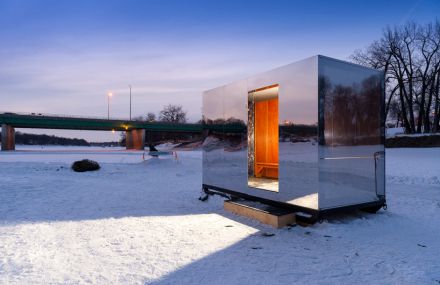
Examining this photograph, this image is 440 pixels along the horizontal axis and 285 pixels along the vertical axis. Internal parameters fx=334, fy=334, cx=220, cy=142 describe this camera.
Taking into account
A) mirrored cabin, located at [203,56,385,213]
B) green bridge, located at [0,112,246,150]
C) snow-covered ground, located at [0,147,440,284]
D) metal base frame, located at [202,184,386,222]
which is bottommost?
snow-covered ground, located at [0,147,440,284]

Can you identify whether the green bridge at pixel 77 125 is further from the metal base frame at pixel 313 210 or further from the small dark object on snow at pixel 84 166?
the metal base frame at pixel 313 210

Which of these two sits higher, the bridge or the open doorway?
the bridge

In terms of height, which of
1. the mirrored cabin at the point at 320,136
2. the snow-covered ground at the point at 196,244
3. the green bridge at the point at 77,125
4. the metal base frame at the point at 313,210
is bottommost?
the snow-covered ground at the point at 196,244

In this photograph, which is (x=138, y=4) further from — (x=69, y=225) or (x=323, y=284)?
(x=323, y=284)

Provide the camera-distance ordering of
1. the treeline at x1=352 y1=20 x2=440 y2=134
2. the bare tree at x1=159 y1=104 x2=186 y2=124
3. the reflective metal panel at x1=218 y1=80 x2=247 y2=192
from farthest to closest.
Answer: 1. the bare tree at x1=159 y1=104 x2=186 y2=124
2. the treeline at x1=352 y1=20 x2=440 y2=134
3. the reflective metal panel at x1=218 y1=80 x2=247 y2=192

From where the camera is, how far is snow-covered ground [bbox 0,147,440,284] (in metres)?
4.11

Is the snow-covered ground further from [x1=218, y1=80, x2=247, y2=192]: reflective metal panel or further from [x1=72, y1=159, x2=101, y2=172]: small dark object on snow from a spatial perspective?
[x1=72, y1=159, x2=101, y2=172]: small dark object on snow

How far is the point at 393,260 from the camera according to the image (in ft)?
15.0

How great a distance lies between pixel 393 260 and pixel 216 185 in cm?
503

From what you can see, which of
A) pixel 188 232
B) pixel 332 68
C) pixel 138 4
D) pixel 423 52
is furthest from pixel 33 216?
pixel 423 52

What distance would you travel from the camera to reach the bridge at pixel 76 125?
44719mm

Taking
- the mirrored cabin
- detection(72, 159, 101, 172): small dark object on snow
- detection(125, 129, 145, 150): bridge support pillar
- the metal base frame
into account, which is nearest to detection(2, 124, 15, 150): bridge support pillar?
detection(125, 129, 145, 150): bridge support pillar

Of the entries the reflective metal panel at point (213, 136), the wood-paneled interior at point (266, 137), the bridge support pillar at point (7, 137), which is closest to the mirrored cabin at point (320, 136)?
the reflective metal panel at point (213, 136)

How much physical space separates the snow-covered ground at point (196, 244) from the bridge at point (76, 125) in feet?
134
